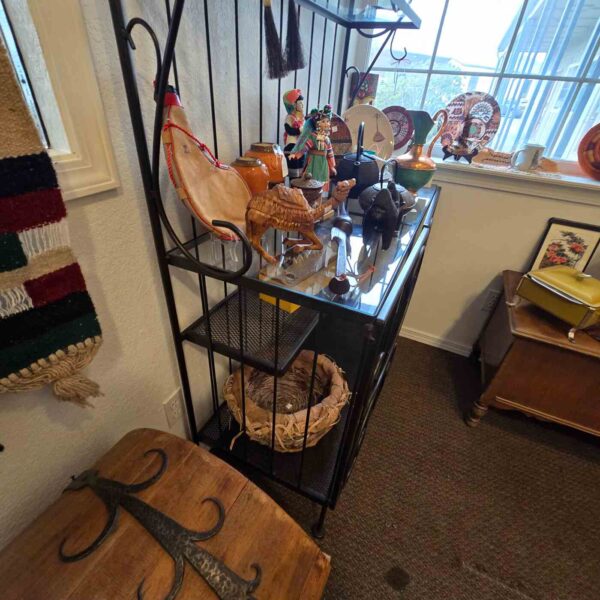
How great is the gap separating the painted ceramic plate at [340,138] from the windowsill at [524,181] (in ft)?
1.90

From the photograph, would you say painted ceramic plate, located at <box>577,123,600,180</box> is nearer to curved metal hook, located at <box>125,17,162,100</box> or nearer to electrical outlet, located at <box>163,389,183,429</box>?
curved metal hook, located at <box>125,17,162,100</box>

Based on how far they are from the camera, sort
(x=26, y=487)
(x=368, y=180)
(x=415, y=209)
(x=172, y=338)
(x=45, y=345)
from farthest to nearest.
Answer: (x=415, y=209) → (x=368, y=180) → (x=172, y=338) → (x=26, y=487) → (x=45, y=345)

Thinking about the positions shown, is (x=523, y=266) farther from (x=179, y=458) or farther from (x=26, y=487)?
(x=26, y=487)

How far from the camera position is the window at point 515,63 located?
1.16 meters

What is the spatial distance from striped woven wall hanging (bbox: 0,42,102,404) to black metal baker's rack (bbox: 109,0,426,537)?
0.17m

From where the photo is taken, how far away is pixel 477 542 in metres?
1.01

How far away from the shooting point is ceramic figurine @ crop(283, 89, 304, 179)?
2.49ft

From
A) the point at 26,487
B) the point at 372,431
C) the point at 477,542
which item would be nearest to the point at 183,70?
the point at 26,487

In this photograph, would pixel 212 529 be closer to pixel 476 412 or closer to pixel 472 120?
pixel 476 412

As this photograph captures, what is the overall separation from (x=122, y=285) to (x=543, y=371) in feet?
4.39

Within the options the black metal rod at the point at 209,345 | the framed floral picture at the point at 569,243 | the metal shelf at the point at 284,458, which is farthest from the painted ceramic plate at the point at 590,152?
the black metal rod at the point at 209,345

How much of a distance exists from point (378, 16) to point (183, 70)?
728mm

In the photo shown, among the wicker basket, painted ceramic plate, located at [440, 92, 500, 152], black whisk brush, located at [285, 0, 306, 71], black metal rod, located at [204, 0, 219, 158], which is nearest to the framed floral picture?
painted ceramic plate, located at [440, 92, 500, 152]

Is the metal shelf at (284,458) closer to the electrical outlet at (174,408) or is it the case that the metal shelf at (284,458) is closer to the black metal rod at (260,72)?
the electrical outlet at (174,408)
